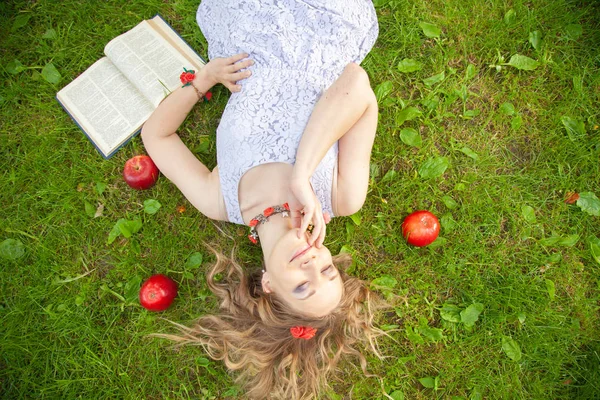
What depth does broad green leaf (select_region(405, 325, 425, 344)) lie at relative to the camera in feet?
10.6

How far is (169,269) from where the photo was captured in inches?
131

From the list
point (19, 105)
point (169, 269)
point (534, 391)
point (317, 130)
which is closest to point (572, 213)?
point (534, 391)

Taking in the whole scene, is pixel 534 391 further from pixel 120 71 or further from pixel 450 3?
pixel 120 71

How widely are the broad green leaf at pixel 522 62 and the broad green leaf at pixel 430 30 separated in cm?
63

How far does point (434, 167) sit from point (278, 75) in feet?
4.79

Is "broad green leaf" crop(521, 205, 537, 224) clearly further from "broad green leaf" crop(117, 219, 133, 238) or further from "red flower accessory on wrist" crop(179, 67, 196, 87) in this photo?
"broad green leaf" crop(117, 219, 133, 238)

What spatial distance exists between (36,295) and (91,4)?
2.41m

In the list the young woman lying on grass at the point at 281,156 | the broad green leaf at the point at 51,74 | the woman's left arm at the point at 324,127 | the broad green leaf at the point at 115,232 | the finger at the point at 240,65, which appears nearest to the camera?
the woman's left arm at the point at 324,127

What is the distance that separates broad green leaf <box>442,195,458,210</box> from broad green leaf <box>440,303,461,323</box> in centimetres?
76

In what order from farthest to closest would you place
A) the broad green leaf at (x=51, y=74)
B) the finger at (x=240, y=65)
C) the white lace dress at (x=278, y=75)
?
the broad green leaf at (x=51, y=74)
the finger at (x=240, y=65)
the white lace dress at (x=278, y=75)

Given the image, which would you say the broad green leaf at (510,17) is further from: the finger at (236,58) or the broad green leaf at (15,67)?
the broad green leaf at (15,67)

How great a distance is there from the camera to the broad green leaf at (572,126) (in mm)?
3352

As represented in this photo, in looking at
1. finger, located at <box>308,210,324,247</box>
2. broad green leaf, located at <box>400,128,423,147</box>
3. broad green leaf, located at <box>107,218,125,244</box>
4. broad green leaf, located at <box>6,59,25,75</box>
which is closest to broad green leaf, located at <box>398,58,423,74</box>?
broad green leaf, located at <box>400,128,423,147</box>

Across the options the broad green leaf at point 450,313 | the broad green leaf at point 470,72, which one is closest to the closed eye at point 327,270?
the broad green leaf at point 450,313
